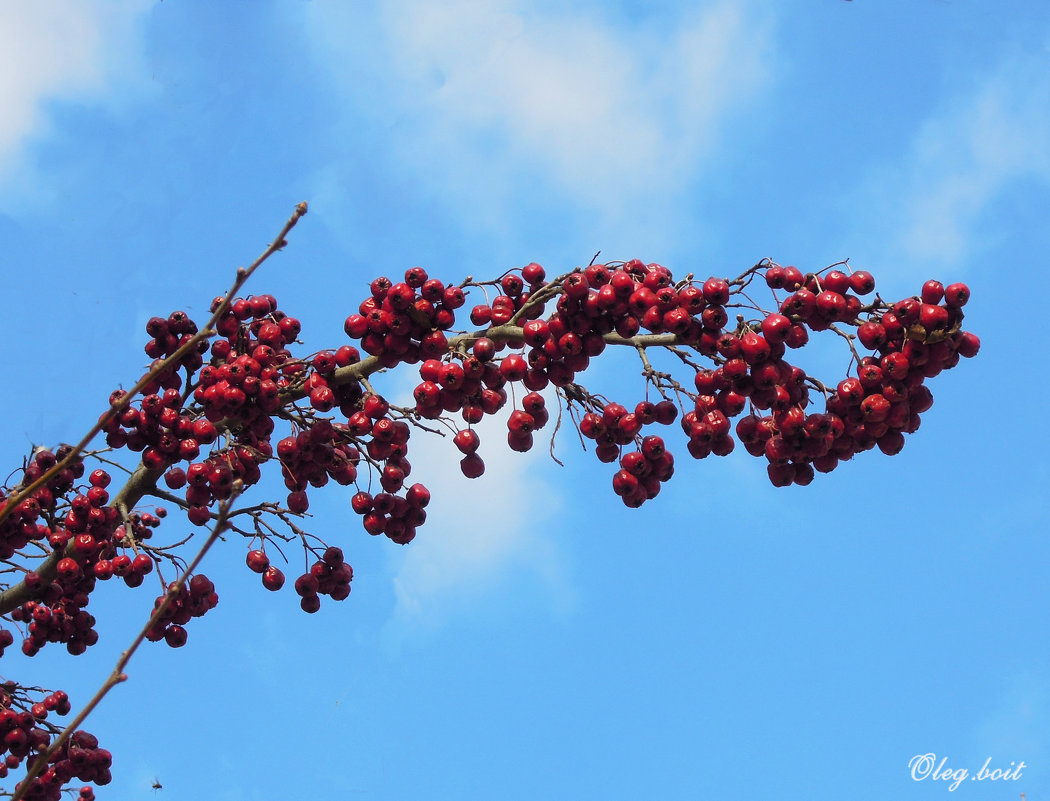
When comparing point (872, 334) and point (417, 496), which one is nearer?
point (872, 334)

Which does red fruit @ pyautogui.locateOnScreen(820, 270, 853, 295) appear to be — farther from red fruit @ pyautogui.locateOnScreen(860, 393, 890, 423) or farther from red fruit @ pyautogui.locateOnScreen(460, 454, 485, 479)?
red fruit @ pyautogui.locateOnScreen(460, 454, 485, 479)

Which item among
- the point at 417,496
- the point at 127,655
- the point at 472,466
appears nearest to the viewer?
the point at 127,655

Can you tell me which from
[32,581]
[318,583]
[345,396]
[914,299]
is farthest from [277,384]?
[914,299]

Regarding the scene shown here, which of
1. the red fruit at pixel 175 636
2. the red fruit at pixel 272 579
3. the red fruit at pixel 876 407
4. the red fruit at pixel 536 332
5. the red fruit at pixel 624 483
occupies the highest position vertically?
the red fruit at pixel 876 407

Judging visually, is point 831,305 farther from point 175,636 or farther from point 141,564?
point 175,636

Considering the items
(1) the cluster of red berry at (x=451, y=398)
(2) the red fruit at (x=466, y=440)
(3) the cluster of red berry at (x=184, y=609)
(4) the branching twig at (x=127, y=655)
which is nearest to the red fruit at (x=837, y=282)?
(1) the cluster of red berry at (x=451, y=398)

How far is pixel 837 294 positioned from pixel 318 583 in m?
3.53

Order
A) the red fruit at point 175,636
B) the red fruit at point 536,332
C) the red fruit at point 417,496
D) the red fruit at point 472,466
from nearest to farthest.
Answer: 1. the red fruit at point 536,332
2. the red fruit at point 472,466
3. the red fruit at point 417,496
4. the red fruit at point 175,636

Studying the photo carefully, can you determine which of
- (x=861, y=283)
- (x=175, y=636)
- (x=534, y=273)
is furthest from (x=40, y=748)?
(x=861, y=283)

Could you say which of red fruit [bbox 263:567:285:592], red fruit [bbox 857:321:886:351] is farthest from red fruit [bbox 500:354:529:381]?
red fruit [bbox 263:567:285:592]

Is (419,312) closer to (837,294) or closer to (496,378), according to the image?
(496,378)

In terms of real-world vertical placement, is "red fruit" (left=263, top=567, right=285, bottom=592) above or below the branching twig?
above

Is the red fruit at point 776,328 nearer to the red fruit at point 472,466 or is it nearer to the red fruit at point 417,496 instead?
the red fruit at point 472,466

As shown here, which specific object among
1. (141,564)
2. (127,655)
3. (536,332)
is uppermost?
(536,332)
